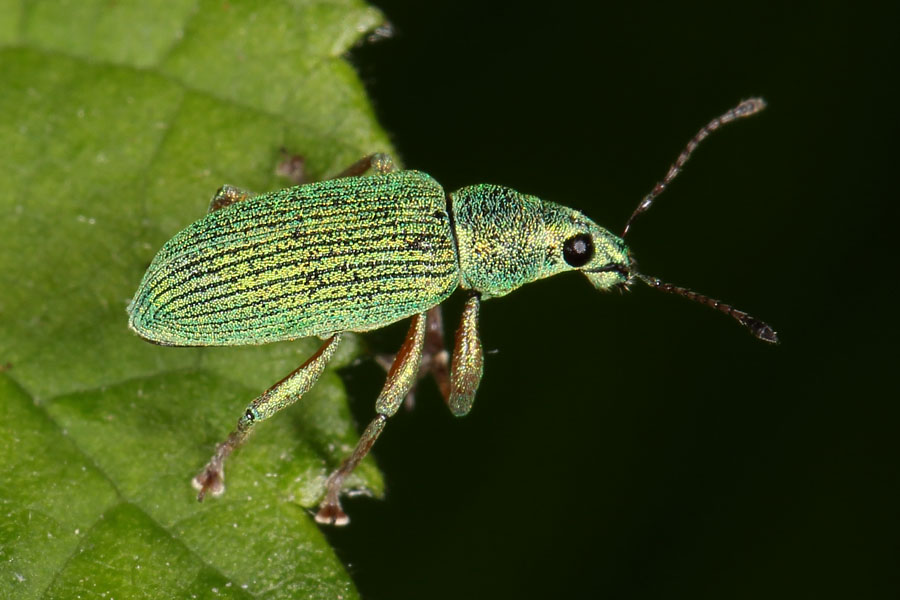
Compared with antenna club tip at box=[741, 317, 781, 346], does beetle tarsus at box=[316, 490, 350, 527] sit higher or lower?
lower

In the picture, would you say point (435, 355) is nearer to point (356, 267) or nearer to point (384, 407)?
point (384, 407)

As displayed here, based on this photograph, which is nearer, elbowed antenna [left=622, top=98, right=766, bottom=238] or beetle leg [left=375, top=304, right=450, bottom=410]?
elbowed antenna [left=622, top=98, right=766, bottom=238]

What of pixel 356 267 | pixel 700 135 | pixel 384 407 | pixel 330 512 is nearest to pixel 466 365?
pixel 384 407

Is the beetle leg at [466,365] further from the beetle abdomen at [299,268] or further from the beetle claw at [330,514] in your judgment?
the beetle claw at [330,514]

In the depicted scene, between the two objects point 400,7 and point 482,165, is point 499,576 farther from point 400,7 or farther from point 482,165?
point 400,7

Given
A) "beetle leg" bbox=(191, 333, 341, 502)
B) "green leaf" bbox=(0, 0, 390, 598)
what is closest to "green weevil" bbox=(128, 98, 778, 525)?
"beetle leg" bbox=(191, 333, 341, 502)

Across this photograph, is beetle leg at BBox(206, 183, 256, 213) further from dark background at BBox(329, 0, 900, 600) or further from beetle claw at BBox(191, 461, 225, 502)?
beetle claw at BBox(191, 461, 225, 502)
